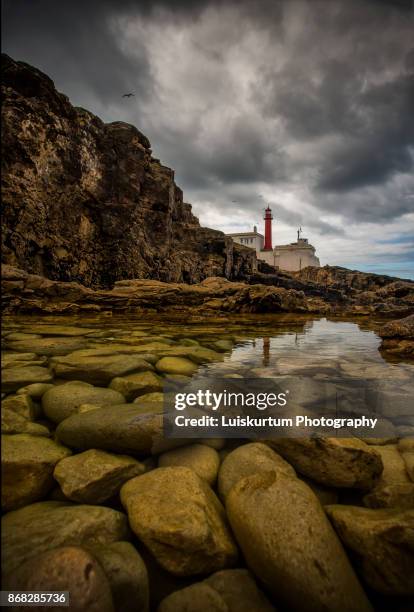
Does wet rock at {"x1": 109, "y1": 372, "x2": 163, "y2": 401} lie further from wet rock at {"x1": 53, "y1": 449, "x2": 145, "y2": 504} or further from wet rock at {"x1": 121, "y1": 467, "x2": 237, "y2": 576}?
wet rock at {"x1": 121, "y1": 467, "x2": 237, "y2": 576}

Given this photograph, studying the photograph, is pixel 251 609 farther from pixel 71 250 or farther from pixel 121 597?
pixel 71 250

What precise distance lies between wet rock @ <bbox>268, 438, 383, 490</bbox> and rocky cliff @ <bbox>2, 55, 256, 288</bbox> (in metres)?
14.6

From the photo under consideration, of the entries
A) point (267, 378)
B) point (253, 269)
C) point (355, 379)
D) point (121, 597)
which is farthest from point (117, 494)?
point (253, 269)

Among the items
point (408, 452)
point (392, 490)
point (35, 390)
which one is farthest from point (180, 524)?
point (408, 452)

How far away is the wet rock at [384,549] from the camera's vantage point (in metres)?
1.56

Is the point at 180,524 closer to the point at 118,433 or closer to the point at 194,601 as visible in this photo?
the point at 194,601

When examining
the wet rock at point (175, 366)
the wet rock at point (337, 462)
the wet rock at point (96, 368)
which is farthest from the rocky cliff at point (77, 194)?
the wet rock at point (337, 462)

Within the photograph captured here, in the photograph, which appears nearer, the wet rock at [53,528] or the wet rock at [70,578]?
the wet rock at [70,578]

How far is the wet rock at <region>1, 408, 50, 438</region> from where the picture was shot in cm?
225

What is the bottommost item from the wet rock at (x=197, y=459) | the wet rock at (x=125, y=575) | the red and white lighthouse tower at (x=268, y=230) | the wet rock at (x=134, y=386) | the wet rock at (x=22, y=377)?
the wet rock at (x=125, y=575)

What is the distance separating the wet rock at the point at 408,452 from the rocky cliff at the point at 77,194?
48.9ft

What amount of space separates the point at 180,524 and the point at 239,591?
391 millimetres

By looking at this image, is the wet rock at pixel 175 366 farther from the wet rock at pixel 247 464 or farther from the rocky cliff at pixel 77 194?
the rocky cliff at pixel 77 194

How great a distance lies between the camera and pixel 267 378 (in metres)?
3.88
